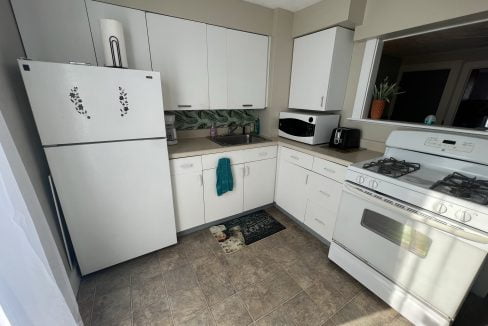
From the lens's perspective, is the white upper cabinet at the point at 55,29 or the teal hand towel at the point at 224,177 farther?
the teal hand towel at the point at 224,177

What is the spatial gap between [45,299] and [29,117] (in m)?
1.20

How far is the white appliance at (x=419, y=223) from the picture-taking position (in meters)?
1.08

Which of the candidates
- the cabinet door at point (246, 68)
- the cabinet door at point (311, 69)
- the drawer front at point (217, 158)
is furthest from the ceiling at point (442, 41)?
the drawer front at point (217, 158)

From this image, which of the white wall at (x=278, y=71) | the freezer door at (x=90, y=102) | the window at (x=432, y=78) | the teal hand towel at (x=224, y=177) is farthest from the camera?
the white wall at (x=278, y=71)

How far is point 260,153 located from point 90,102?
5.16 ft

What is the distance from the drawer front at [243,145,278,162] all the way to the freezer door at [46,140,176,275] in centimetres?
87

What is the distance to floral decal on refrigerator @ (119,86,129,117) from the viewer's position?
139cm

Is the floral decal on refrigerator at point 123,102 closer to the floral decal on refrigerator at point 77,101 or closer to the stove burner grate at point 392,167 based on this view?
the floral decal on refrigerator at point 77,101

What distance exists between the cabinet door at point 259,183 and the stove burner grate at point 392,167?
42.6 inches

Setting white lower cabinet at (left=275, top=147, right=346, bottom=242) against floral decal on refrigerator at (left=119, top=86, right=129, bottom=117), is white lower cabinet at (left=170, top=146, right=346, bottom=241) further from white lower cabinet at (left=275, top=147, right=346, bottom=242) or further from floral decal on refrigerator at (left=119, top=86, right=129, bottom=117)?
floral decal on refrigerator at (left=119, top=86, right=129, bottom=117)

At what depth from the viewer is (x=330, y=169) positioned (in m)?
1.82

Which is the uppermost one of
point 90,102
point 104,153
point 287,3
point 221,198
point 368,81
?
point 287,3

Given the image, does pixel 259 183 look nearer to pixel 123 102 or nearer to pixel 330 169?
pixel 330 169

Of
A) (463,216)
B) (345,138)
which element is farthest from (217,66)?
(463,216)
